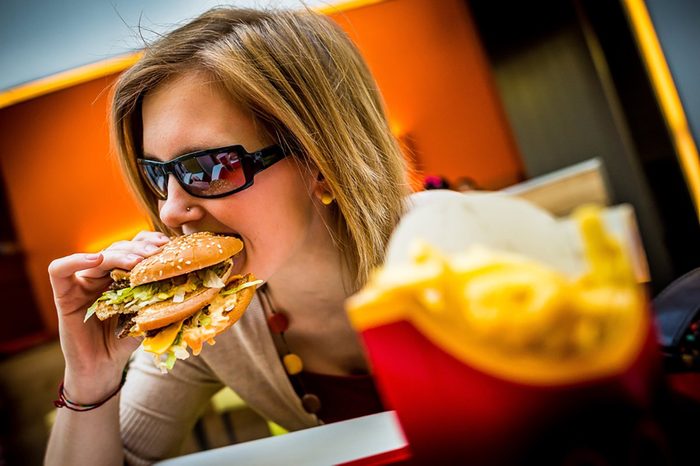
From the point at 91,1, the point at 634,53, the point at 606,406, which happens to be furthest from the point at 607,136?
the point at 606,406

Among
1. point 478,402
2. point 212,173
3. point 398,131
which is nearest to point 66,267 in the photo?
point 212,173

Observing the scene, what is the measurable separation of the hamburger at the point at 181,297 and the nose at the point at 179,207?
54mm

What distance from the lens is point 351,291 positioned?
160cm

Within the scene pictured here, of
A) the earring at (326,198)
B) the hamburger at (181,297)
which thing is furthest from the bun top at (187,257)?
the earring at (326,198)

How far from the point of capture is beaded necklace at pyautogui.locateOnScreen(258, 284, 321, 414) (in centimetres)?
169

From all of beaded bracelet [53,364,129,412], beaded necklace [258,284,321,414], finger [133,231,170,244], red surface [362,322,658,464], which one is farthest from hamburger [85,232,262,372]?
red surface [362,322,658,464]

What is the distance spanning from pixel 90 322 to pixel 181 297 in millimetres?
337

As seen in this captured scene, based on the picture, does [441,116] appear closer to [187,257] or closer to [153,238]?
[153,238]

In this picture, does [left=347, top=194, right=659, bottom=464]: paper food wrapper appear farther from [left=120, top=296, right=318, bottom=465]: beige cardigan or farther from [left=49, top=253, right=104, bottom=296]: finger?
[left=120, top=296, right=318, bottom=465]: beige cardigan

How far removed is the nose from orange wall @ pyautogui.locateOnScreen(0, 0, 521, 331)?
448 cm

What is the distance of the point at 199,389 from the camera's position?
6.38ft

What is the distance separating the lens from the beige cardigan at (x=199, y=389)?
1.72 m

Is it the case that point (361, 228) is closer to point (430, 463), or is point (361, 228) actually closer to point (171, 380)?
point (430, 463)

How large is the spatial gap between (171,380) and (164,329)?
623 mm
